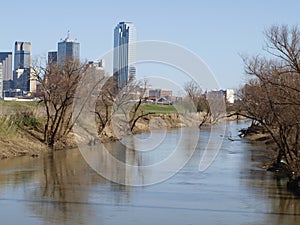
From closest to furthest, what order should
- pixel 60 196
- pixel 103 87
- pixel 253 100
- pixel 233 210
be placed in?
pixel 233 210, pixel 60 196, pixel 253 100, pixel 103 87

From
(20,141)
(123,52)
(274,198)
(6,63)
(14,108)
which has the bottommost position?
(274,198)

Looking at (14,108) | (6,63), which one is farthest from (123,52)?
(6,63)

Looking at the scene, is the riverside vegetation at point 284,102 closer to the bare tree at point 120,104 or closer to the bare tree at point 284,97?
the bare tree at point 284,97

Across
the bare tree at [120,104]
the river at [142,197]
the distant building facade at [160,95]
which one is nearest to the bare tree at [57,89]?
the bare tree at [120,104]

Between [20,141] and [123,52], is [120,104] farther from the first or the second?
[20,141]

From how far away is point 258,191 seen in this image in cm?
2395

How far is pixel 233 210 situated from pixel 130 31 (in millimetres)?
40964

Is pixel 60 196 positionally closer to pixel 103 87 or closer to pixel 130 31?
pixel 103 87

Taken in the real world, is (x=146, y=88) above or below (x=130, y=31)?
below

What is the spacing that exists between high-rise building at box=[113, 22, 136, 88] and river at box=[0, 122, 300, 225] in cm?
2165

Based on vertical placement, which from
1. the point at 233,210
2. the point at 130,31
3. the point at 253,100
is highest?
the point at 130,31

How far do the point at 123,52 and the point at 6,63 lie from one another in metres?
64.7

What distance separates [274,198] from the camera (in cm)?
2234

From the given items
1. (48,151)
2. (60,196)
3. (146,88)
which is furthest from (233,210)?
(146,88)
